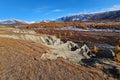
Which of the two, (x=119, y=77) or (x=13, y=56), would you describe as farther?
(x=13, y=56)

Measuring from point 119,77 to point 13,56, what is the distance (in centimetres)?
1152

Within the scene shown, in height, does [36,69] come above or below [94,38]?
above

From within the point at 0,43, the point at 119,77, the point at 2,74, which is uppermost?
the point at 0,43

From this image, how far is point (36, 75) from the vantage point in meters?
17.4

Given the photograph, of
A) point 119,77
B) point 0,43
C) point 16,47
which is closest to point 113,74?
point 119,77

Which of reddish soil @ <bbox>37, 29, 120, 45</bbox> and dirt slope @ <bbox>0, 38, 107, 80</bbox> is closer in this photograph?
dirt slope @ <bbox>0, 38, 107, 80</bbox>

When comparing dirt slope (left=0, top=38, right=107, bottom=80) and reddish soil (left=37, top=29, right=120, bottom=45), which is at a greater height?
dirt slope (left=0, top=38, right=107, bottom=80)

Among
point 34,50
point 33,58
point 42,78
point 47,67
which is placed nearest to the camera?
point 42,78

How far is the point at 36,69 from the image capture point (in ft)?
60.5

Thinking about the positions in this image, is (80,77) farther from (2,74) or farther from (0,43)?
(0,43)

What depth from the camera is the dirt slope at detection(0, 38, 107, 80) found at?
678 inches

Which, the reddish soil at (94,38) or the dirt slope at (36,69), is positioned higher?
the dirt slope at (36,69)

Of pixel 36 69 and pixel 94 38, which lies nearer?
pixel 36 69

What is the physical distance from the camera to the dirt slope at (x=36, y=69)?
1722 centimetres
